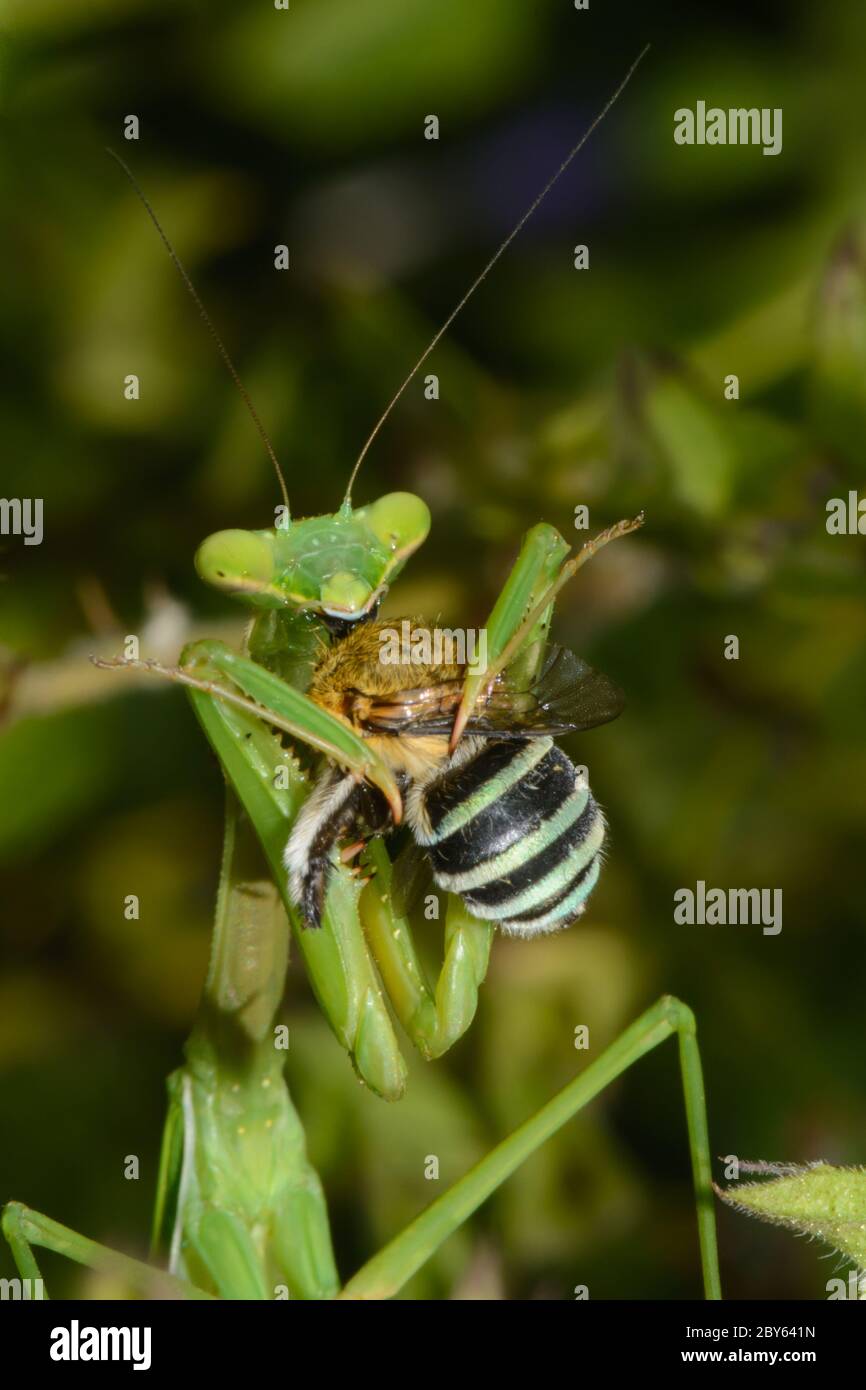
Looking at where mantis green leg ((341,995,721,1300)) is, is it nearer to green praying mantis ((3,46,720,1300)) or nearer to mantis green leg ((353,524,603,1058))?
green praying mantis ((3,46,720,1300))

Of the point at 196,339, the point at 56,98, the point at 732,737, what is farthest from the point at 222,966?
the point at 56,98

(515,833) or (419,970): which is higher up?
(515,833)

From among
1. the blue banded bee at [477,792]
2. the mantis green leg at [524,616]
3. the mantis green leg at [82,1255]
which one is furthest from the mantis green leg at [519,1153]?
the mantis green leg at [524,616]

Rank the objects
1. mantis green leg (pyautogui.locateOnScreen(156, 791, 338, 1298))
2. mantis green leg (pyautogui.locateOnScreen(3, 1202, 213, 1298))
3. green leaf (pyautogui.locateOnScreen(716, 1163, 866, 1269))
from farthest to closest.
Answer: mantis green leg (pyautogui.locateOnScreen(156, 791, 338, 1298)), mantis green leg (pyautogui.locateOnScreen(3, 1202, 213, 1298)), green leaf (pyautogui.locateOnScreen(716, 1163, 866, 1269))

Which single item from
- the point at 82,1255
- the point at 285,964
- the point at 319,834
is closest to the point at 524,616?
the point at 319,834

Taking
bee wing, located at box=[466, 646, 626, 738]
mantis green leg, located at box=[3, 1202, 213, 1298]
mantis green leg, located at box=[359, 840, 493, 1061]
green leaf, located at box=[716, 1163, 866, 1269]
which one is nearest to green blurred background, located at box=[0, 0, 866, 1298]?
mantis green leg, located at box=[3, 1202, 213, 1298]

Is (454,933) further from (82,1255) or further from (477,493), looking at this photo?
(477,493)

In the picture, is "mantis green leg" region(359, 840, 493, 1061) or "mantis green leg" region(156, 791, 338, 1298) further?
"mantis green leg" region(156, 791, 338, 1298)
